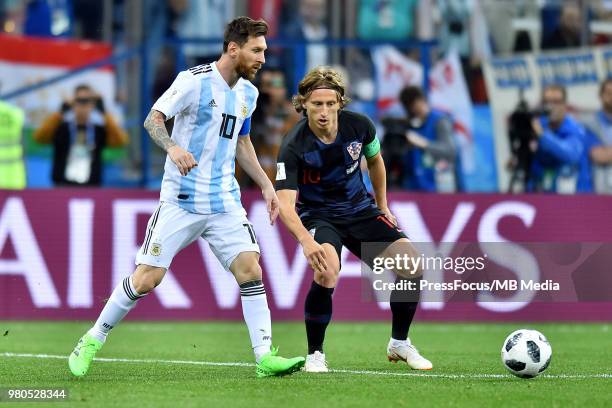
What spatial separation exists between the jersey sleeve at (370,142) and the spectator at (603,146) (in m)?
7.11

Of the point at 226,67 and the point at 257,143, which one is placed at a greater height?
the point at 226,67

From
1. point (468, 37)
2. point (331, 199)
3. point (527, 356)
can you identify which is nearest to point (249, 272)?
point (331, 199)

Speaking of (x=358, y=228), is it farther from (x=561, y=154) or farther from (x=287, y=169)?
(x=561, y=154)

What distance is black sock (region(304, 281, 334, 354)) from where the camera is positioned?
8594mm

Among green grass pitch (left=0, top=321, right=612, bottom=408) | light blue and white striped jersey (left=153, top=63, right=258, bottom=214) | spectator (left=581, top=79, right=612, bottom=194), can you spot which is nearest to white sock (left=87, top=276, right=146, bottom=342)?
green grass pitch (left=0, top=321, right=612, bottom=408)

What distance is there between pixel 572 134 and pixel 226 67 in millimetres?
8057

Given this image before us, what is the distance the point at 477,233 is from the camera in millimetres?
13477

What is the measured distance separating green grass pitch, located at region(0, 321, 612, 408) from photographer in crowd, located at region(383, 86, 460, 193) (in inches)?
104

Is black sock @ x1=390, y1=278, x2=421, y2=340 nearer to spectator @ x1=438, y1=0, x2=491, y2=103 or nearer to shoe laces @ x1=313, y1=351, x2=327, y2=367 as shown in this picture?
shoe laces @ x1=313, y1=351, x2=327, y2=367

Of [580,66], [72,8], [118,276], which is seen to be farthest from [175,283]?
[580,66]

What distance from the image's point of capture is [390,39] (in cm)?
1623

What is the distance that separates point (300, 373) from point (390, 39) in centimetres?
847

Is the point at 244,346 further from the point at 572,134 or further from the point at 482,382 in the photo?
the point at 572,134

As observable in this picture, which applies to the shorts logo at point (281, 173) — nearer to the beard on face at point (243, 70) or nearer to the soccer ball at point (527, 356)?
the beard on face at point (243, 70)
